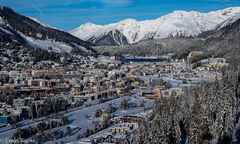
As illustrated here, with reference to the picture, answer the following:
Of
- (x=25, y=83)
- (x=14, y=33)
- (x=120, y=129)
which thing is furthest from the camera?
(x=14, y=33)

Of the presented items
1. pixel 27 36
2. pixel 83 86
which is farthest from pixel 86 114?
pixel 27 36

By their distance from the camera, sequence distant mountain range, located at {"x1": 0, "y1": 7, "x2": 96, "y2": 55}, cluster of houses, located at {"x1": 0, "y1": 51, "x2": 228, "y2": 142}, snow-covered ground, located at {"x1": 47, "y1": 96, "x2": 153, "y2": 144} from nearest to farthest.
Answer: snow-covered ground, located at {"x1": 47, "y1": 96, "x2": 153, "y2": 144}, cluster of houses, located at {"x1": 0, "y1": 51, "x2": 228, "y2": 142}, distant mountain range, located at {"x1": 0, "y1": 7, "x2": 96, "y2": 55}

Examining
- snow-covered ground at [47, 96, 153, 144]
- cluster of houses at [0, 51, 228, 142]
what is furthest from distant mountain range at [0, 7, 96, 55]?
snow-covered ground at [47, 96, 153, 144]

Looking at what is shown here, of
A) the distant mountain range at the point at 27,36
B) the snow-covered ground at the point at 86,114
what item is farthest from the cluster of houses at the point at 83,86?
the distant mountain range at the point at 27,36

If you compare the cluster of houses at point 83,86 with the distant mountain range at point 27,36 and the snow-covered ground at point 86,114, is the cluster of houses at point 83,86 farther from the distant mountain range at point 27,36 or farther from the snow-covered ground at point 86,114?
the distant mountain range at point 27,36

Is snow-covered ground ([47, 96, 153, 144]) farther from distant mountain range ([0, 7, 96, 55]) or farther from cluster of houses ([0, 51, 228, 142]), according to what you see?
distant mountain range ([0, 7, 96, 55])

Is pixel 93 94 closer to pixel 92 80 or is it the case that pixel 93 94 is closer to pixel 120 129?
pixel 92 80

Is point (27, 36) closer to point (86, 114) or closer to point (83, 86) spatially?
point (83, 86)

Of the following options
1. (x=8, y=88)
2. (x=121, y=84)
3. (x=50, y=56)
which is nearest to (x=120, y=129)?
(x=8, y=88)
